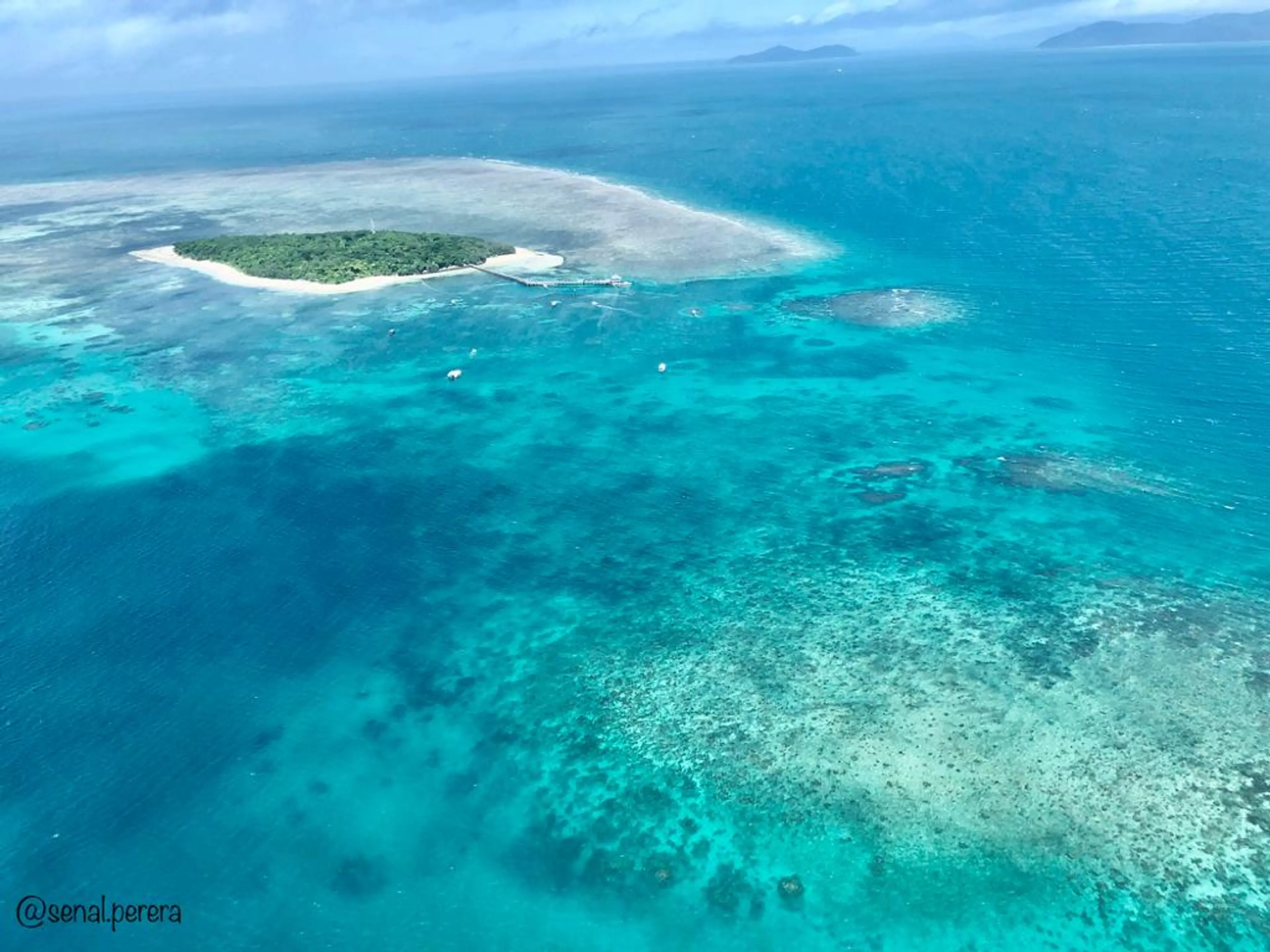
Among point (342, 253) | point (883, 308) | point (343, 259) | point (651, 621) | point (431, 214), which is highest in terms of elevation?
point (342, 253)

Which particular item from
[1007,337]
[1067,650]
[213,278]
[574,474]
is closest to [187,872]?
[574,474]

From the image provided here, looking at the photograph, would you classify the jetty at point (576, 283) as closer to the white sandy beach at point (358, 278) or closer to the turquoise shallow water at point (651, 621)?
the white sandy beach at point (358, 278)

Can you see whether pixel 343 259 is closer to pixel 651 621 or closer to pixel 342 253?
pixel 342 253

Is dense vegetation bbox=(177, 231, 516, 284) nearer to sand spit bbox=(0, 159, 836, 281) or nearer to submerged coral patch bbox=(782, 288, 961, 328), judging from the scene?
sand spit bbox=(0, 159, 836, 281)

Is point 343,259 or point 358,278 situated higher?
point 343,259

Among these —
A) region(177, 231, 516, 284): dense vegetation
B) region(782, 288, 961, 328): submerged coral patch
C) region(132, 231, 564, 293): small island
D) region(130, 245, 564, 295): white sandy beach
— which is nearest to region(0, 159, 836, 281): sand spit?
region(130, 245, 564, 295): white sandy beach

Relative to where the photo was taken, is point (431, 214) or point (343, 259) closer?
point (343, 259)

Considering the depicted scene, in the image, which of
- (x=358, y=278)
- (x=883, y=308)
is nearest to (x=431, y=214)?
(x=358, y=278)
